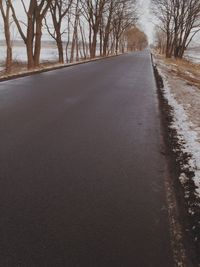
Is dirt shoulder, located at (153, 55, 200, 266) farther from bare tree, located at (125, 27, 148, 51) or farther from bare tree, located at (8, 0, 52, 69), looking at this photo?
bare tree, located at (125, 27, 148, 51)

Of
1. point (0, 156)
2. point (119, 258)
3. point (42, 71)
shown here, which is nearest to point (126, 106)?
point (0, 156)

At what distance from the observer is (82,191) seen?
133 inches

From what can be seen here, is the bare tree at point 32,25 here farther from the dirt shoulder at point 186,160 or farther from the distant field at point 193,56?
the distant field at point 193,56

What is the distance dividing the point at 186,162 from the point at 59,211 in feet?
7.20

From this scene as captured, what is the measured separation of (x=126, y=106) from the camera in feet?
26.6

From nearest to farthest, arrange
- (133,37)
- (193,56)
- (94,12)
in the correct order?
(94,12) < (193,56) < (133,37)

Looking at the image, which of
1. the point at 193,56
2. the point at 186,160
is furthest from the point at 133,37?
the point at 186,160

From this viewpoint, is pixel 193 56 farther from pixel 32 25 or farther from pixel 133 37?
pixel 32 25

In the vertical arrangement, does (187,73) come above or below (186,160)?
below

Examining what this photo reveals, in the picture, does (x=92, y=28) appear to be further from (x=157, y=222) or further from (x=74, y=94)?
(x=157, y=222)

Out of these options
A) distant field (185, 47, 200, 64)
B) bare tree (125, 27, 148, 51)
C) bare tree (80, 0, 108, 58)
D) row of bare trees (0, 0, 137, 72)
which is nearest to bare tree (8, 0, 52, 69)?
row of bare trees (0, 0, 137, 72)

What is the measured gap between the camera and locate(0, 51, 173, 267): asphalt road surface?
7.90 feet

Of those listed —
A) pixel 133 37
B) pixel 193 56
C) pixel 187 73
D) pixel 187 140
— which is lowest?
pixel 193 56

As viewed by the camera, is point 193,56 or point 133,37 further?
point 133,37
